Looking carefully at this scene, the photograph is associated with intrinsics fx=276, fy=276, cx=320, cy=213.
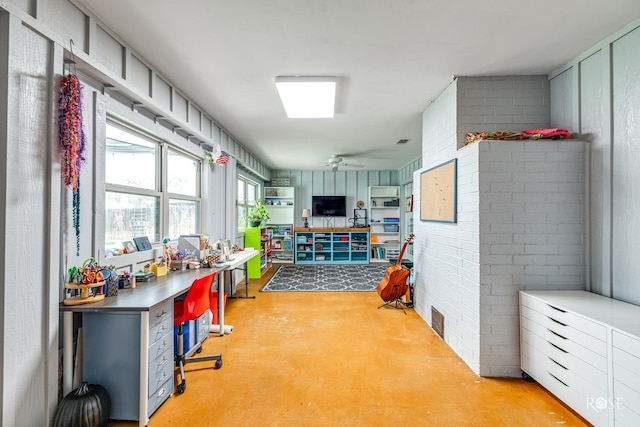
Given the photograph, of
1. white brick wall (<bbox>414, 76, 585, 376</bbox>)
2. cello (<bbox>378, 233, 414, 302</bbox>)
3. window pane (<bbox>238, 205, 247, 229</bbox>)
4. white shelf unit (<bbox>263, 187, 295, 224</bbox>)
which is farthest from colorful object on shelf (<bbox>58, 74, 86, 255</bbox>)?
white shelf unit (<bbox>263, 187, 295, 224</bbox>)

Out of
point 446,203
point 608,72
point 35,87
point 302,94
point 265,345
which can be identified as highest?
point 302,94

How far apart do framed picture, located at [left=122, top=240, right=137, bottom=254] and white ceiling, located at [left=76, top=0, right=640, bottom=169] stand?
1621mm

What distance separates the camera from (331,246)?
747 centimetres

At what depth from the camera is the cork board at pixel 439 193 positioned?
108 inches

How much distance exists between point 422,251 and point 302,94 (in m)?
2.40

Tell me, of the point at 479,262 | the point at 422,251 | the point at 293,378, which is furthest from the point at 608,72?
the point at 293,378

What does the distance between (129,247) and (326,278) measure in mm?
3926

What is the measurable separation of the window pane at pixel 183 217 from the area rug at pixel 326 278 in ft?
5.93

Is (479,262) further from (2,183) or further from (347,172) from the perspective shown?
(347,172)

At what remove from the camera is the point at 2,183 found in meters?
1.42

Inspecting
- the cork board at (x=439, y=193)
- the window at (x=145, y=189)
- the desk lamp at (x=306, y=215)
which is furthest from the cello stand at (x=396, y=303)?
the desk lamp at (x=306, y=215)

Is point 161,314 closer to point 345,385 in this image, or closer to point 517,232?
point 345,385

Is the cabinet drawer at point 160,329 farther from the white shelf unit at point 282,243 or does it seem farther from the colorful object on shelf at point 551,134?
the white shelf unit at point 282,243

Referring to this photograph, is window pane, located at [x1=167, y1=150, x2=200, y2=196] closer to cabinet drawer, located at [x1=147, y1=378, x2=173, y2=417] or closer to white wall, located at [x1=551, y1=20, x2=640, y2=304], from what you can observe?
cabinet drawer, located at [x1=147, y1=378, x2=173, y2=417]
